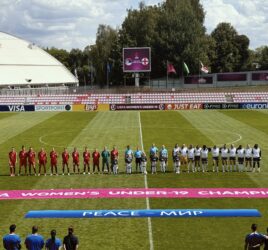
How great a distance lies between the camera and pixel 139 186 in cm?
2083

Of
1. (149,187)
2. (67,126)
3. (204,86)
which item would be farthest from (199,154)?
(204,86)

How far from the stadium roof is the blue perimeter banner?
80.1m

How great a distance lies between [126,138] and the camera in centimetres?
3550

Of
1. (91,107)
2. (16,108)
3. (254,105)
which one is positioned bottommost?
(16,108)

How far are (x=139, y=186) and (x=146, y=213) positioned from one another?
13.7 feet

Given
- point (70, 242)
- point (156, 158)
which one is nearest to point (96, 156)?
point (156, 158)

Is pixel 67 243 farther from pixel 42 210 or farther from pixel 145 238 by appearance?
pixel 42 210

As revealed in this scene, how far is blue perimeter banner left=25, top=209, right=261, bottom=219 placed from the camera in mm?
16406

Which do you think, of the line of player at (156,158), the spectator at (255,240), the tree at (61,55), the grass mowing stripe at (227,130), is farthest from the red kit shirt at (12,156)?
the tree at (61,55)

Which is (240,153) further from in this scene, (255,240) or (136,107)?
(136,107)

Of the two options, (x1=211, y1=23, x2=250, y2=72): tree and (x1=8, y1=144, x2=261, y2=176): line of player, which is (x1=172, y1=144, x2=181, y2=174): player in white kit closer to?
(x1=8, y1=144, x2=261, y2=176): line of player

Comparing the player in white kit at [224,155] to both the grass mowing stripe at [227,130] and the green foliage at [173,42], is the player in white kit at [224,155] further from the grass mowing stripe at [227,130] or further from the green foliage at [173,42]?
the green foliage at [173,42]

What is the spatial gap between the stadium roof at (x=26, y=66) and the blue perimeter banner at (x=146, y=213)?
80.1 metres

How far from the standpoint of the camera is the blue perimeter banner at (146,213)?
16.4m
